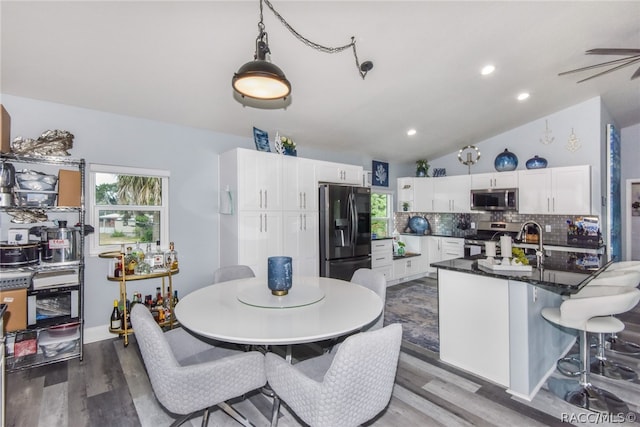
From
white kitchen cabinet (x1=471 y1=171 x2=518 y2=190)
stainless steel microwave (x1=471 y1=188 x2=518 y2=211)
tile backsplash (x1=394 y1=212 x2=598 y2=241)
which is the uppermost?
white kitchen cabinet (x1=471 y1=171 x2=518 y2=190)

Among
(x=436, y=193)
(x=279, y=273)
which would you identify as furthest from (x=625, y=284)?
(x=436, y=193)

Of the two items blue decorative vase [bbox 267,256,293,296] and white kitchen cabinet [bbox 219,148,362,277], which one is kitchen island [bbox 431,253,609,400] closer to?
blue decorative vase [bbox 267,256,293,296]

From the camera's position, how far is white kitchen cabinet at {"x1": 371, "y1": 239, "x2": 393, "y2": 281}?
199 inches

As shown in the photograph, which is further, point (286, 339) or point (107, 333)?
point (107, 333)

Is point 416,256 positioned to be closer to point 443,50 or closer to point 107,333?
point 443,50

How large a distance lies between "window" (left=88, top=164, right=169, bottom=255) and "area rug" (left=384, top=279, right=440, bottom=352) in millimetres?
2932

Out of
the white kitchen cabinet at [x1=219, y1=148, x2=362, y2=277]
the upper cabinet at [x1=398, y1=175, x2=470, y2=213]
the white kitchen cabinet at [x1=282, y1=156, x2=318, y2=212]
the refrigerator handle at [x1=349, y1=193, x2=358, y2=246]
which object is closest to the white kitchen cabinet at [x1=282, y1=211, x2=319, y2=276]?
the white kitchen cabinet at [x1=219, y1=148, x2=362, y2=277]

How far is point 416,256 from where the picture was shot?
5855 millimetres

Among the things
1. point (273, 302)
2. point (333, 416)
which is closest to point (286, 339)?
point (333, 416)

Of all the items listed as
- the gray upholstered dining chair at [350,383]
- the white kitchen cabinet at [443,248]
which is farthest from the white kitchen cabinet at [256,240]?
the white kitchen cabinet at [443,248]

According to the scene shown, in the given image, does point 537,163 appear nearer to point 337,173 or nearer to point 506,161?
point 506,161

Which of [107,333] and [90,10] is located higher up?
[90,10]

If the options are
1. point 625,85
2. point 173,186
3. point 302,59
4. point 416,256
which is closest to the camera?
point 302,59

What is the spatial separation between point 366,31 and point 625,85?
Result: 13.3ft
